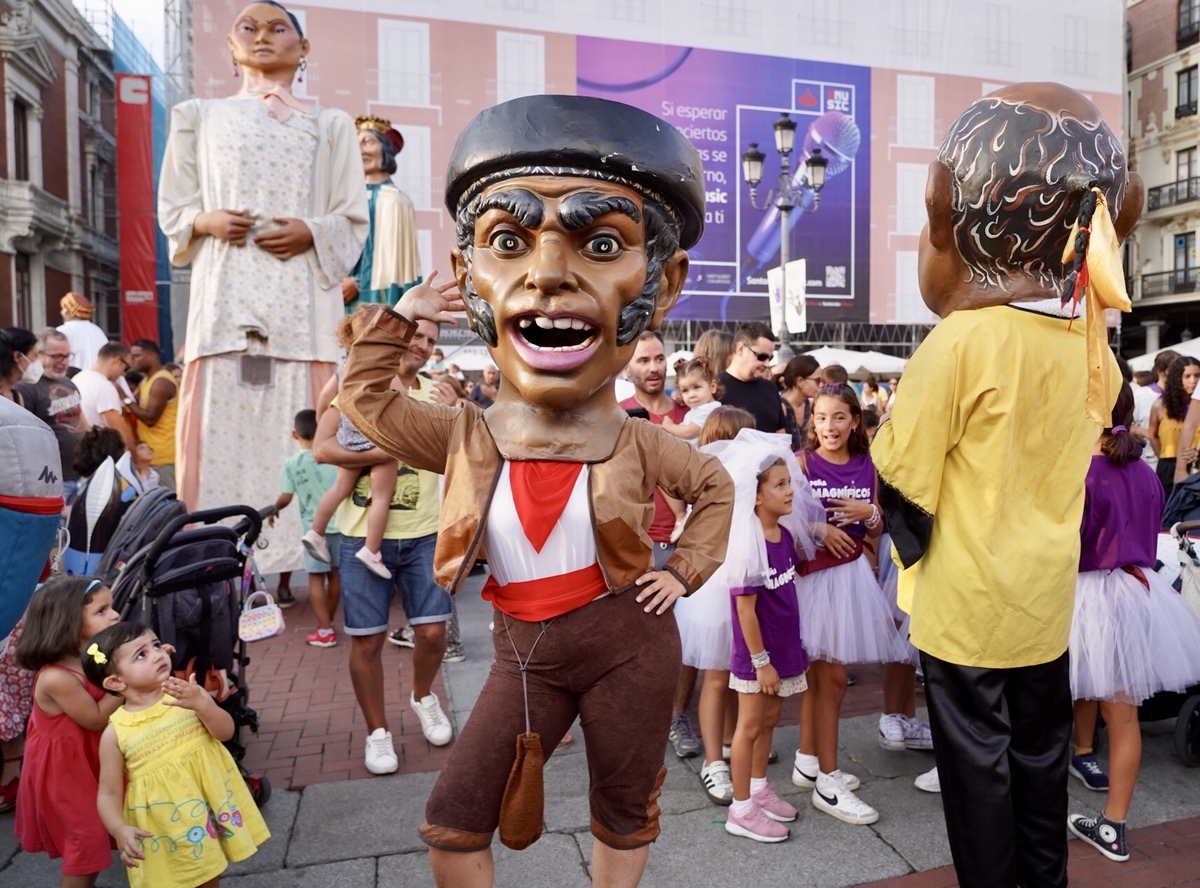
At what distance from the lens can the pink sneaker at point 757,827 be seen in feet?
9.99

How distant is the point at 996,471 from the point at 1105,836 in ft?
4.91

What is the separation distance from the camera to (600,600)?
2154 millimetres

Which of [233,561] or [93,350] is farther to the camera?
[93,350]

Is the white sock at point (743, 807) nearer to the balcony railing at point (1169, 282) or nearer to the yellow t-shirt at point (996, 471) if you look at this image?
the yellow t-shirt at point (996, 471)

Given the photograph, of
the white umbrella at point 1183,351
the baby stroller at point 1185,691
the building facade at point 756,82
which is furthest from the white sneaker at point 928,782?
the building facade at point 756,82

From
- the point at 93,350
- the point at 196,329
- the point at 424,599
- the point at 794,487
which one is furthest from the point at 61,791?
the point at 93,350

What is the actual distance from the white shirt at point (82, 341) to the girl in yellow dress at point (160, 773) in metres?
6.02

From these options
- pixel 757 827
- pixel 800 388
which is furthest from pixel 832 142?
pixel 757 827

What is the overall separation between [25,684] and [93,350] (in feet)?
16.9

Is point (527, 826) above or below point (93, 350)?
below

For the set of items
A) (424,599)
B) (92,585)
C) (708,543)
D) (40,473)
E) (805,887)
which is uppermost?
(40,473)

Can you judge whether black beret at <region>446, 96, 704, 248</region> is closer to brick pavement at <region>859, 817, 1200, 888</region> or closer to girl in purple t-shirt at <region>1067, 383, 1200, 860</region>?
girl in purple t-shirt at <region>1067, 383, 1200, 860</region>

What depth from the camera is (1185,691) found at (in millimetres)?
3570

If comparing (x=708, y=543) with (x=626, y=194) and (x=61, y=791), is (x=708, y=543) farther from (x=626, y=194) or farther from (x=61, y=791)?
(x=61, y=791)
